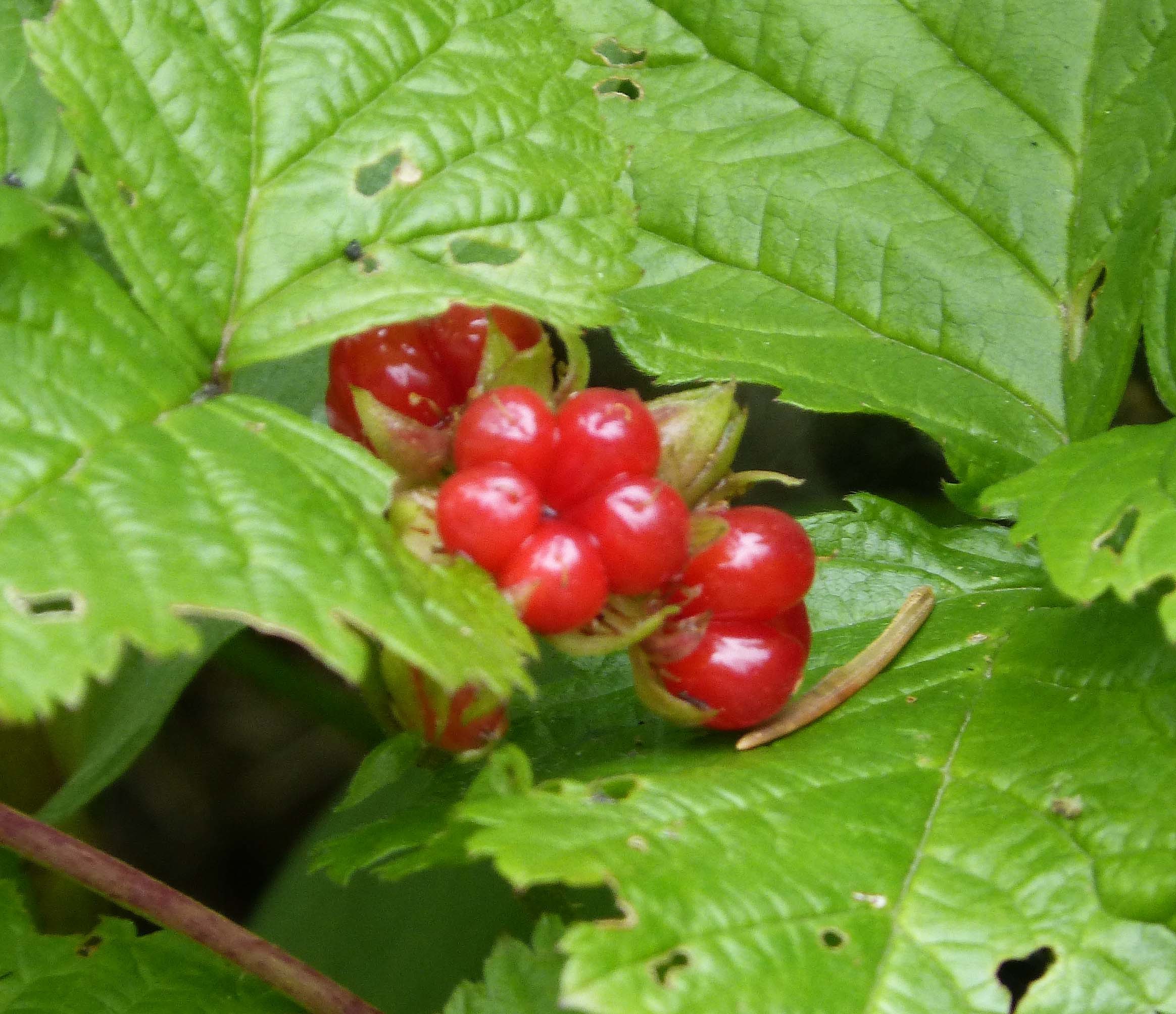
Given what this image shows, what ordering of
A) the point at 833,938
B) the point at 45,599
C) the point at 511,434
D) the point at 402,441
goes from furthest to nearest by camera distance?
1. the point at 402,441
2. the point at 511,434
3. the point at 833,938
4. the point at 45,599

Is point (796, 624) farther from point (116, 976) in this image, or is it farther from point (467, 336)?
point (116, 976)

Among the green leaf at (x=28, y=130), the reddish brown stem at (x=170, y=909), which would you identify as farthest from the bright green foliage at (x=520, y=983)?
the green leaf at (x=28, y=130)

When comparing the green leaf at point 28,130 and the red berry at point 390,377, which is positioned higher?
the green leaf at point 28,130

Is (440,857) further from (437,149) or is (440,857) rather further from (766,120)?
(766,120)

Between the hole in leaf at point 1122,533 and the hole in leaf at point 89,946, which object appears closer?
the hole in leaf at point 1122,533

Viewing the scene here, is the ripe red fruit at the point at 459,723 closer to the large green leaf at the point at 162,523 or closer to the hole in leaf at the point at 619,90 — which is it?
the large green leaf at the point at 162,523

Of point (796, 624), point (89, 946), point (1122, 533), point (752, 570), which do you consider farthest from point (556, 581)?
point (89, 946)
